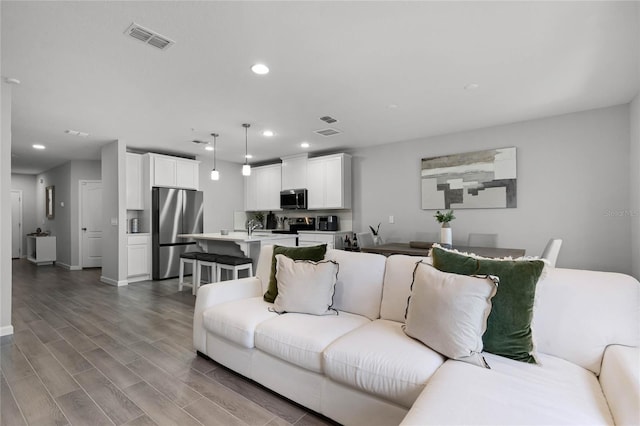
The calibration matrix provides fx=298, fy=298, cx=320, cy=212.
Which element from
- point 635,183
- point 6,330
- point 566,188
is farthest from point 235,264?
point 635,183

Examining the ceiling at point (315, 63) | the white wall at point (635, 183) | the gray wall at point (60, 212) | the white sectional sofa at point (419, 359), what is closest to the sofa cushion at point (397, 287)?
the white sectional sofa at point (419, 359)

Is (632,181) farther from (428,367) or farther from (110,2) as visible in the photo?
(110,2)

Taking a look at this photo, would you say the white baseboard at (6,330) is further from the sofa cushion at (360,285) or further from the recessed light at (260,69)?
the recessed light at (260,69)

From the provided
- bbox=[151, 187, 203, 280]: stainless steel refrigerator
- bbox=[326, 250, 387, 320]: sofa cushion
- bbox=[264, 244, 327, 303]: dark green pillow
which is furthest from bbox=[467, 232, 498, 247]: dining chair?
bbox=[151, 187, 203, 280]: stainless steel refrigerator

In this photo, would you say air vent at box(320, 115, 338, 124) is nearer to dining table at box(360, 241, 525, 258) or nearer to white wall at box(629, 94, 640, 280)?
dining table at box(360, 241, 525, 258)

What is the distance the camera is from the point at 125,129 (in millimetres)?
4566

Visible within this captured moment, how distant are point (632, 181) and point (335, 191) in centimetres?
408

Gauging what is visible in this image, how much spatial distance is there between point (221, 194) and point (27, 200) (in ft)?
22.2

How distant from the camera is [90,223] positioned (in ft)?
23.9

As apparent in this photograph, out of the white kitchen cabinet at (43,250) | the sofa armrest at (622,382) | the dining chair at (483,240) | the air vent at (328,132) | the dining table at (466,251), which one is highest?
the air vent at (328,132)

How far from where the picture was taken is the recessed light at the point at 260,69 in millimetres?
2646

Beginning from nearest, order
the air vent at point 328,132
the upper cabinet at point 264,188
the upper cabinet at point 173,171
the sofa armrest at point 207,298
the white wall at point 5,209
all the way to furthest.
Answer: the sofa armrest at point 207,298 < the white wall at point 5,209 < the air vent at point 328,132 < the upper cabinet at point 173,171 < the upper cabinet at point 264,188

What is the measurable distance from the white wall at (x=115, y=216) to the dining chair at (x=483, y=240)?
5804 millimetres

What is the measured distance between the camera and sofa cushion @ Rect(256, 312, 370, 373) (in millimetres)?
1747
